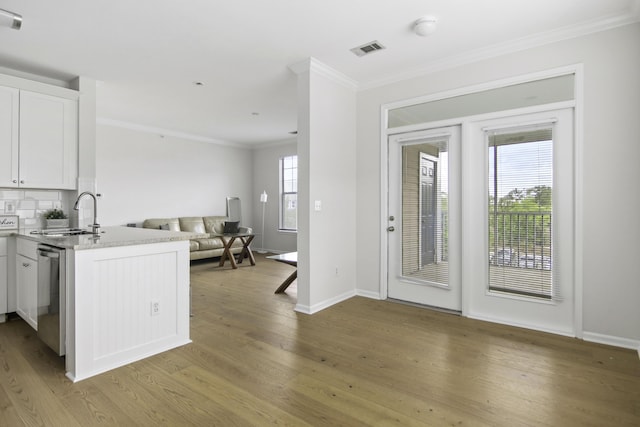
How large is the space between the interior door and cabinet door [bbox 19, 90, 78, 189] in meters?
3.58

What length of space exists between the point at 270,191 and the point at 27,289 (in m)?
5.61

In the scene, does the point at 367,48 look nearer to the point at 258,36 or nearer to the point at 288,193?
the point at 258,36

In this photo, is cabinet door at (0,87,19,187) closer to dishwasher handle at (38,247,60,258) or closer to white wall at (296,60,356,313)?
dishwasher handle at (38,247,60,258)

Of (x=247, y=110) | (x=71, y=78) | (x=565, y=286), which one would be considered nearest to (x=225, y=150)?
(x=247, y=110)

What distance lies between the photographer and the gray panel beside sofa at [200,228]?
254 inches

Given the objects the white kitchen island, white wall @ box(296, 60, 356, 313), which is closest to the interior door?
white wall @ box(296, 60, 356, 313)

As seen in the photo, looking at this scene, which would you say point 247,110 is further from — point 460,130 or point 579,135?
point 579,135

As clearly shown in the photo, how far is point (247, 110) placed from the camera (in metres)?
5.48

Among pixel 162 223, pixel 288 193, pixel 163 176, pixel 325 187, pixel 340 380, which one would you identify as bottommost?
pixel 340 380

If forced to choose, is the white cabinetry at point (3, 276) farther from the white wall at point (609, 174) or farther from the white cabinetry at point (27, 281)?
the white wall at point (609, 174)

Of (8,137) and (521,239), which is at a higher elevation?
(8,137)

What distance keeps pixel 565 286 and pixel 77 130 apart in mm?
5162

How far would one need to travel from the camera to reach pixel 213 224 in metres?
7.52

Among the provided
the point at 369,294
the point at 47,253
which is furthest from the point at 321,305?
the point at 47,253
